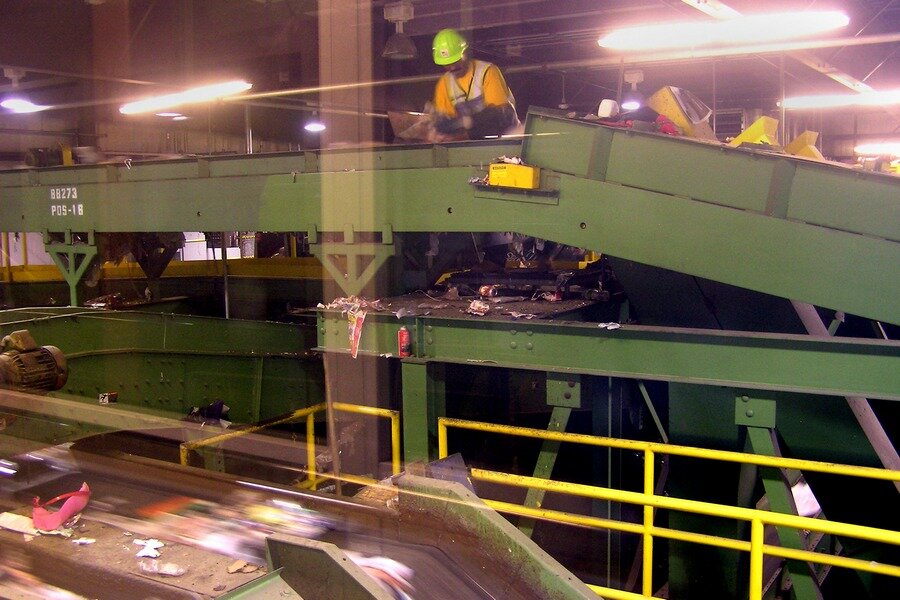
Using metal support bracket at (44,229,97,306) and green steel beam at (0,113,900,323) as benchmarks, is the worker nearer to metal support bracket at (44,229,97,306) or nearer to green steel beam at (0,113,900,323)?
green steel beam at (0,113,900,323)

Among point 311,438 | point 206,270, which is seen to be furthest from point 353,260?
point 206,270

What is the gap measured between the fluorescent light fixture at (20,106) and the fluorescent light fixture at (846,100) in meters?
11.8

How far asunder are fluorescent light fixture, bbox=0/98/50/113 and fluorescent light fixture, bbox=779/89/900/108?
464 inches

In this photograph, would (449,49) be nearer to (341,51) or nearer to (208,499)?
(208,499)

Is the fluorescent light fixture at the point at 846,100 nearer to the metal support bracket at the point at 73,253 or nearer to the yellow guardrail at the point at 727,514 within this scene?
the yellow guardrail at the point at 727,514

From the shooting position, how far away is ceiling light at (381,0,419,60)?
7.68m

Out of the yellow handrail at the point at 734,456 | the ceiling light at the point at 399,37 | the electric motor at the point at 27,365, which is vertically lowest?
the yellow handrail at the point at 734,456

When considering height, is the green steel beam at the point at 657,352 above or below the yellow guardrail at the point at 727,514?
above

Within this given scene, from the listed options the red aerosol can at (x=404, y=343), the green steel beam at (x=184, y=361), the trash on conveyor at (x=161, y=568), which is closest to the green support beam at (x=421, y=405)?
the red aerosol can at (x=404, y=343)

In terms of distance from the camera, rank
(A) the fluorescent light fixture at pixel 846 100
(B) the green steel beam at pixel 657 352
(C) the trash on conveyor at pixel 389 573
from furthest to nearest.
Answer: (A) the fluorescent light fixture at pixel 846 100 < (B) the green steel beam at pixel 657 352 < (C) the trash on conveyor at pixel 389 573

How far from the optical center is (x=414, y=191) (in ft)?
15.2

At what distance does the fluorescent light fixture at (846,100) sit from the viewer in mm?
7379

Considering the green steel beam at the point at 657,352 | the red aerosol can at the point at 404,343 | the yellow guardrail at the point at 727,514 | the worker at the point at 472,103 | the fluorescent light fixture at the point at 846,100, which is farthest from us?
the fluorescent light fixture at the point at 846,100

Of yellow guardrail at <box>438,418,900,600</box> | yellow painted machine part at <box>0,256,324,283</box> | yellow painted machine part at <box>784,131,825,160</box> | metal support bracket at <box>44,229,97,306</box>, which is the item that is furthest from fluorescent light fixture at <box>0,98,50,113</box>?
yellow painted machine part at <box>784,131,825,160</box>
